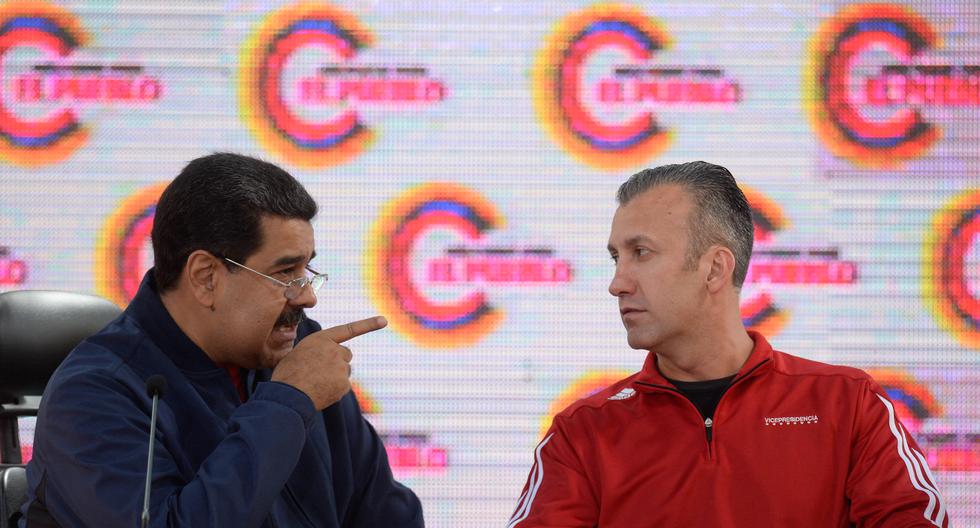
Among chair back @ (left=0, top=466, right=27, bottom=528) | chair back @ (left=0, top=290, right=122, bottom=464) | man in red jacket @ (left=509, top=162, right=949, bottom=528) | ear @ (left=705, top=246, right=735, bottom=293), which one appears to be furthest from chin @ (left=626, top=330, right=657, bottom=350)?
chair back @ (left=0, top=466, right=27, bottom=528)

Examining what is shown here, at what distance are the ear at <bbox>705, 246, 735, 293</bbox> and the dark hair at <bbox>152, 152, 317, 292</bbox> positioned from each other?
0.71 m

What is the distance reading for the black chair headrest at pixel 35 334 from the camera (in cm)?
213

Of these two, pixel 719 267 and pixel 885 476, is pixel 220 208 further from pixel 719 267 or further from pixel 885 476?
pixel 885 476

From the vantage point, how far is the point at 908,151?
3020 millimetres

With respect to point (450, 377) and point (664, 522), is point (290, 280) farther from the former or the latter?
point (450, 377)

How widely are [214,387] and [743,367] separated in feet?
2.92

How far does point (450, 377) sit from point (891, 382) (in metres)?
1.18

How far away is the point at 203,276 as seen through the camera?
1.90 meters

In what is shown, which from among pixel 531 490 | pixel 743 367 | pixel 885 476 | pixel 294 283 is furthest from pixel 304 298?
pixel 885 476

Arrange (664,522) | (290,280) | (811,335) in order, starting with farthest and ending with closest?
1. (811,335)
2. (290,280)
3. (664,522)

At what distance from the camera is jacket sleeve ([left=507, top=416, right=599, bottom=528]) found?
1.80m

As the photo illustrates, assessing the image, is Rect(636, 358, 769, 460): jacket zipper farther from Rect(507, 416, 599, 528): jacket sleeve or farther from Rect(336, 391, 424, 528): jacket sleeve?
Rect(336, 391, 424, 528): jacket sleeve

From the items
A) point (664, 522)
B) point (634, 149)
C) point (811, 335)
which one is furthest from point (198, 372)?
point (811, 335)

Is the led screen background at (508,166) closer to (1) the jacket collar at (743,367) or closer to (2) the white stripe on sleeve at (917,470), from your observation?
(1) the jacket collar at (743,367)
